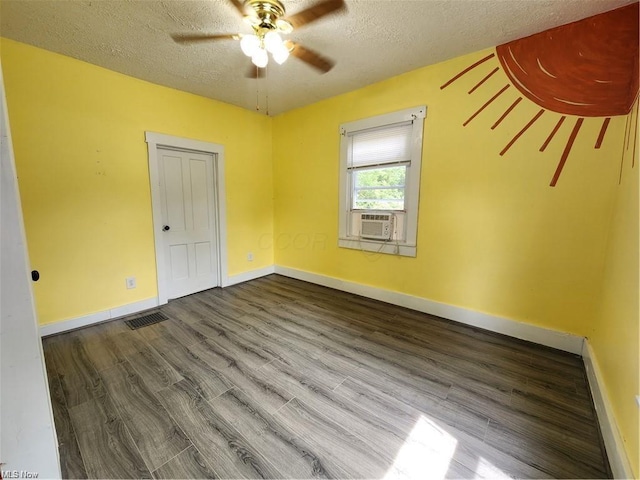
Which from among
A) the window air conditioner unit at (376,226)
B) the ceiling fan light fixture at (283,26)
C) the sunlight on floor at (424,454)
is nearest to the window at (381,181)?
the window air conditioner unit at (376,226)

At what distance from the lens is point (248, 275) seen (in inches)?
163

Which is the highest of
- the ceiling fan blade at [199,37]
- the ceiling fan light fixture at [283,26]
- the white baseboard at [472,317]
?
the ceiling fan blade at [199,37]

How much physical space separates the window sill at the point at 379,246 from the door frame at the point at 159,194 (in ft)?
5.72

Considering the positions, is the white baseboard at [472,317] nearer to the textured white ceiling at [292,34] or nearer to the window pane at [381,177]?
the window pane at [381,177]

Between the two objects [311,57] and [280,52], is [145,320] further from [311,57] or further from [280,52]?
[311,57]

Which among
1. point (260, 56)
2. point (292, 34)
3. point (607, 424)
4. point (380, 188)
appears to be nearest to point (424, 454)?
point (607, 424)

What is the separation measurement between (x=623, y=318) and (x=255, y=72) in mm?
3532

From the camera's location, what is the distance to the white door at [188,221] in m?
3.21

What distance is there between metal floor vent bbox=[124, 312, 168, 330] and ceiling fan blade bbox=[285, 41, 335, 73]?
9.81 feet

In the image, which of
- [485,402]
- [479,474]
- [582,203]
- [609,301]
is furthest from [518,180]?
[479,474]

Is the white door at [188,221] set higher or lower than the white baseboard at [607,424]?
higher

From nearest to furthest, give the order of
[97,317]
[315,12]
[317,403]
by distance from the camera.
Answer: [317,403] < [315,12] < [97,317]

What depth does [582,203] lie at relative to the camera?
2.04m

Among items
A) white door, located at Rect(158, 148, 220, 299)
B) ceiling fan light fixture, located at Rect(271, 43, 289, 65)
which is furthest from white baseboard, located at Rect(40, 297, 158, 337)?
ceiling fan light fixture, located at Rect(271, 43, 289, 65)
